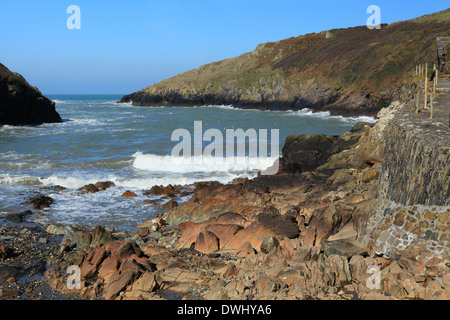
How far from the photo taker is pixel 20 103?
4562 centimetres

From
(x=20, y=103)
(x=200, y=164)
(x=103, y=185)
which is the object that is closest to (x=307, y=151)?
(x=200, y=164)

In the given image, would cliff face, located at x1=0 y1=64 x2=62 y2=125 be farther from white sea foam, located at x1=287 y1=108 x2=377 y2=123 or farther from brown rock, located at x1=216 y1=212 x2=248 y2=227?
brown rock, located at x1=216 y1=212 x2=248 y2=227

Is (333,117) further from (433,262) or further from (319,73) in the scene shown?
(433,262)

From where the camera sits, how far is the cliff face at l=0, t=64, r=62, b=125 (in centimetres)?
4400

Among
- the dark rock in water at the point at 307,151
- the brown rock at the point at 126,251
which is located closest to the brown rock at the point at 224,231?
the brown rock at the point at 126,251

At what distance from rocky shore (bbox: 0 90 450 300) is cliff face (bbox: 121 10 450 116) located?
2505 centimetres

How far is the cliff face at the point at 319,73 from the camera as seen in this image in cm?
5025

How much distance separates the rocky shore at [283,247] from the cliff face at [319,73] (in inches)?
986

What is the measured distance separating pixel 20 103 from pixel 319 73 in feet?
136

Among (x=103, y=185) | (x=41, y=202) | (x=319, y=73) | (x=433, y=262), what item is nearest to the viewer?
(x=433, y=262)

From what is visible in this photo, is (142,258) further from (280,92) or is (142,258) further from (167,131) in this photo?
(280,92)

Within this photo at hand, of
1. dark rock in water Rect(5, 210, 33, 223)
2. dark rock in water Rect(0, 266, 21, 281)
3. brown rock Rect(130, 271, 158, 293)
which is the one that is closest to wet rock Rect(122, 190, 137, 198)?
dark rock in water Rect(5, 210, 33, 223)

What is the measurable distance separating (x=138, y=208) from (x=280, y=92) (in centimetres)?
5862
